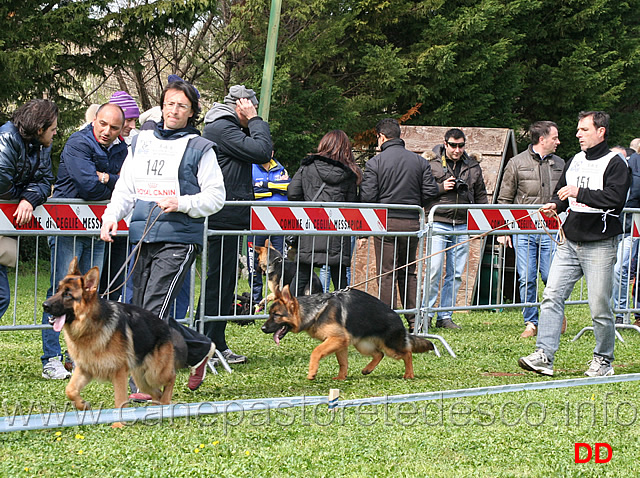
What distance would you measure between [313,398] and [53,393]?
1856 mm

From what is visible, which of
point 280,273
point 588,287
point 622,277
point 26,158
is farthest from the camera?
point 622,277

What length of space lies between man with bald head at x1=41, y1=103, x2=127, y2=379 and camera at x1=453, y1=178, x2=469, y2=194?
13.6 feet

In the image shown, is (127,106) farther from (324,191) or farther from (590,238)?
(590,238)

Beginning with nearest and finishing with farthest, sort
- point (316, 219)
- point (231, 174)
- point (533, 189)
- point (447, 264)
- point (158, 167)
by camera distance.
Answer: point (158, 167), point (231, 174), point (316, 219), point (447, 264), point (533, 189)

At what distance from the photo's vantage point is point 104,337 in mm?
4547

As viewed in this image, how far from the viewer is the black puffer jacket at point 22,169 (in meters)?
5.70

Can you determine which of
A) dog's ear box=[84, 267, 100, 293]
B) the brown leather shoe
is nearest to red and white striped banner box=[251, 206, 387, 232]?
the brown leather shoe

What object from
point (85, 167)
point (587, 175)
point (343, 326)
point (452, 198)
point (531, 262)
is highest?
→ point (587, 175)

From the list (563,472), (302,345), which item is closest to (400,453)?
(563,472)

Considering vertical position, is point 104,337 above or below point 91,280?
below

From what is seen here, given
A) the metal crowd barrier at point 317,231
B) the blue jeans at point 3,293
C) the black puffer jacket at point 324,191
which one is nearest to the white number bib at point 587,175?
the metal crowd barrier at point 317,231

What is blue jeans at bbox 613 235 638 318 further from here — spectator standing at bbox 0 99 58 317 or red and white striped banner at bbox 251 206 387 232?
spectator standing at bbox 0 99 58 317

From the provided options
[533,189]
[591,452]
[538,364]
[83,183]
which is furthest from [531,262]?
[83,183]

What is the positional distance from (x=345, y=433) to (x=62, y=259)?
9.62 ft
